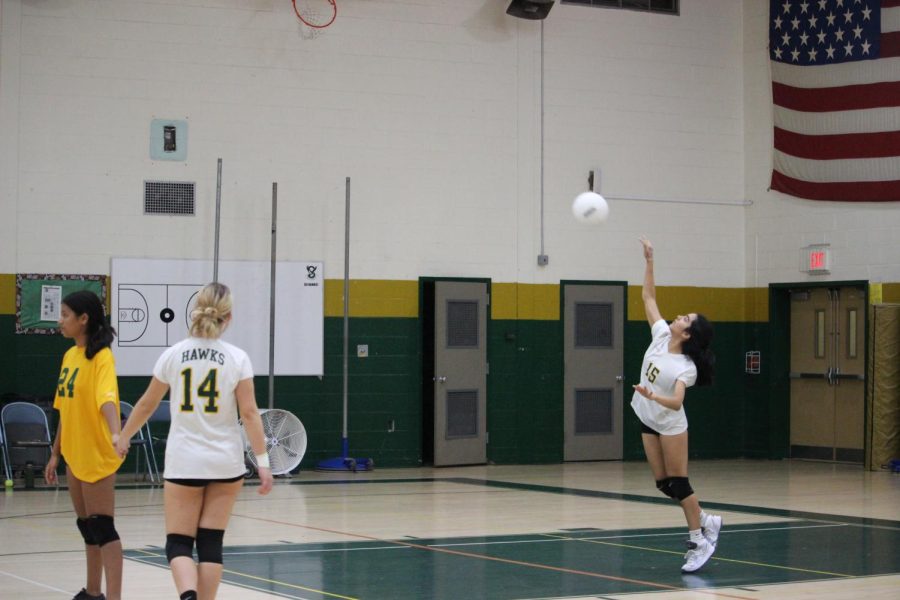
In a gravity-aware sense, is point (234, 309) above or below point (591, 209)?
below

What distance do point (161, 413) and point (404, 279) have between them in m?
3.92

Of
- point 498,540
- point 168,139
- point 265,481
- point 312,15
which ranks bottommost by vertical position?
point 498,540

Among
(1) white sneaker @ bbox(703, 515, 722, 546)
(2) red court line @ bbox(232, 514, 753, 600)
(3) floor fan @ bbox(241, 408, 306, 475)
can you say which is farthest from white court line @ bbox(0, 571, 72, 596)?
(3) floor fan @ bbox(241, 408, 306, 475)

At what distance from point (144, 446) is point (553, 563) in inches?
293

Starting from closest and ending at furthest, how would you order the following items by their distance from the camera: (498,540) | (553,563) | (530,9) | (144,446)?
(553,563)
(498,540)
(144,446)
(530,9)

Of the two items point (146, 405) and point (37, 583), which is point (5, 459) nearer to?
point (37, 583)

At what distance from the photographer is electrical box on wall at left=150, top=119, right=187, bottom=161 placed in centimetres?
1630

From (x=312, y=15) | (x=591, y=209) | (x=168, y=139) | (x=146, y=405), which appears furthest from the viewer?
(x=312, y=15)

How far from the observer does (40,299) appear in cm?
1574

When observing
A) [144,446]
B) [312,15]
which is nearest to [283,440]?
[144,446]

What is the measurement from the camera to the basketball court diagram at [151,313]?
16156 millimetres

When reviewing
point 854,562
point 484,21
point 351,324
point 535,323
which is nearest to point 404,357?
point 351,324

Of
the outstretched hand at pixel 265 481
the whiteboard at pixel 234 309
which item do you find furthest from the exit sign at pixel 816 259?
the outstretched hand at pixel 265 481

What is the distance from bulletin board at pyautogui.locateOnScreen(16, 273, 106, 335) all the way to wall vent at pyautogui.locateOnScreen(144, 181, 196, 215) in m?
1.34
